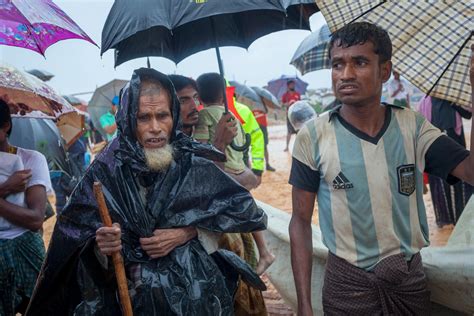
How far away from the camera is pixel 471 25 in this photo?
2.07 metres

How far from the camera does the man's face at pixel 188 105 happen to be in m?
3.02

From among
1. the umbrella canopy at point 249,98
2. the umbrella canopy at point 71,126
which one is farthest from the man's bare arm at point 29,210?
the umbrella canopy at point 249,98

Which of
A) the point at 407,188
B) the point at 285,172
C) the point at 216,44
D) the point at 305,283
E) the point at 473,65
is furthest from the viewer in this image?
the point at 285,172

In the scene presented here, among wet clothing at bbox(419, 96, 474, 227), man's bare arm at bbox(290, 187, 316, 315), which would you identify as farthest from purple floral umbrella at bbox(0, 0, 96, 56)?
wet clothing at bbox(419, 96, 474, 227)

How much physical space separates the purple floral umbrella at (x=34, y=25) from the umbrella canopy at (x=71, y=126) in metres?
2.56

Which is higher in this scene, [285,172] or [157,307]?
[157,307]

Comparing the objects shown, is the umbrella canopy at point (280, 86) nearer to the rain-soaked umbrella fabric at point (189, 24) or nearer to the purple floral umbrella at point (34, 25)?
the rain-soaked umbrella fabric at point (189, 24)

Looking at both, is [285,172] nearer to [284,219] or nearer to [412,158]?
[284,219]

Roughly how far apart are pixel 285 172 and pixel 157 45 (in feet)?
28.4

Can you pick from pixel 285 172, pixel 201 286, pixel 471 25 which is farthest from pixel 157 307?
pixel 285 172

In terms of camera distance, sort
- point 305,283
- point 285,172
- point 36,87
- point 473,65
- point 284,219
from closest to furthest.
Answer: 1. point 473,65
2. point 305,283
3. point 36,87
4. point 284,219
5. point 285,172

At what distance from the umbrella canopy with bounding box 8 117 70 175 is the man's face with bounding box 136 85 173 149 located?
→ 3119mm

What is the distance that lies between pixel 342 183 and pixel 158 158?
806 millimetres

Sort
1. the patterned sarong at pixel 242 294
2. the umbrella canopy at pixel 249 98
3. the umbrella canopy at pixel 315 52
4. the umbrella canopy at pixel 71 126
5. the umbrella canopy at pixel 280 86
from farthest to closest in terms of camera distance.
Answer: the umbrella canopy at pixel 280 86
the umbrella canopy at pixel 249 98
the umbrella canopy at pixel 315 52
the umbrella canopy at pixel 71 126
the patterned sarong at pixel 242 294
